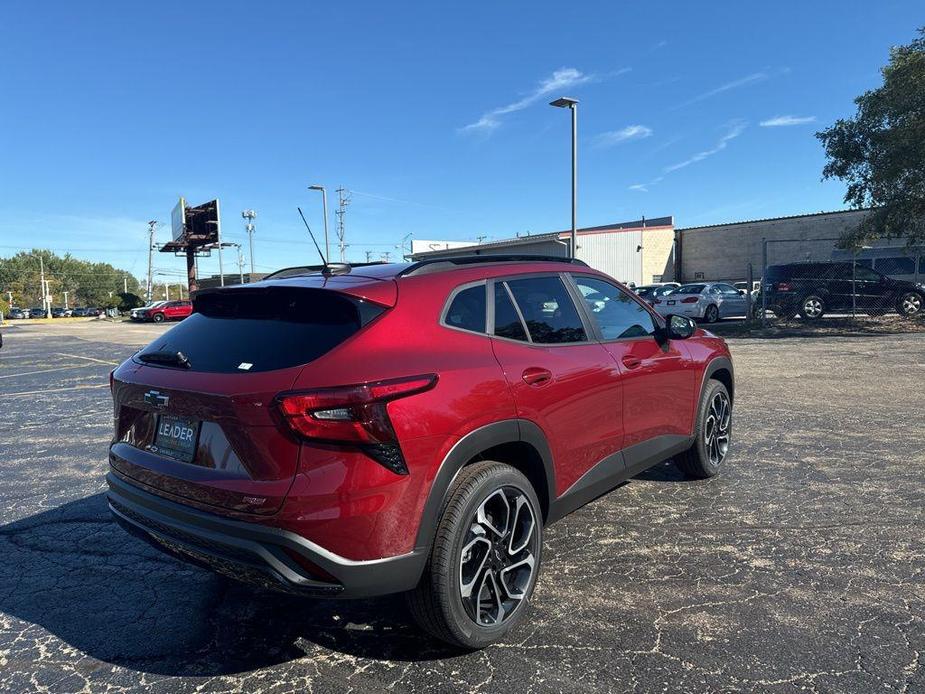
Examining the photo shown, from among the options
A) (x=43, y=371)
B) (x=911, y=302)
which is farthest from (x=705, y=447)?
(x=911, y=302)

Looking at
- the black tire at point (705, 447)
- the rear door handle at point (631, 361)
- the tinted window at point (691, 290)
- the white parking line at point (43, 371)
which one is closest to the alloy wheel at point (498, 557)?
the rear door handle at point (631, 361)

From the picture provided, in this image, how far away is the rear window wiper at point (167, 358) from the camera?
8.94 feet

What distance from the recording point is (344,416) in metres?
2.25

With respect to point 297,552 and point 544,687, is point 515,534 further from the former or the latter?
point 297,552

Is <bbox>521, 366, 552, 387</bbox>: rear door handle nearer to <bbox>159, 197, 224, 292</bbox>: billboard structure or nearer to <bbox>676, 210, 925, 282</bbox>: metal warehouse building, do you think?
<bbox>676, 210, 925, 282</bbox>: metal warehouse building

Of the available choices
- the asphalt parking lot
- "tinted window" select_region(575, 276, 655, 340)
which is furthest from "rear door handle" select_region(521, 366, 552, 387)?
the asphalt parking lot

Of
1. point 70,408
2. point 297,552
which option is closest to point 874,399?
point 297,552

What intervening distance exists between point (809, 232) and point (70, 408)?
41264 mm

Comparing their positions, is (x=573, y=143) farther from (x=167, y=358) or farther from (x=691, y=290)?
(x=167, y=358)

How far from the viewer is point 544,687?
2.45 metres

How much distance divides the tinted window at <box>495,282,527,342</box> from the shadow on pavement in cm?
143

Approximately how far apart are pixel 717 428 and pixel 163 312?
5056 centimetres

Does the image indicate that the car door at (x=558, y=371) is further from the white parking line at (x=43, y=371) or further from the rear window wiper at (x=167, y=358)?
the white parking line at (x=43, y=371)

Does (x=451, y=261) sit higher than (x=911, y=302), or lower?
higher
